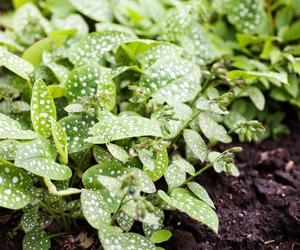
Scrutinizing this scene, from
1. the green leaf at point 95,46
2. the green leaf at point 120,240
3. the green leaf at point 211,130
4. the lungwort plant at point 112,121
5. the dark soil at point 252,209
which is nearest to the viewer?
the green leaf at point 120,240

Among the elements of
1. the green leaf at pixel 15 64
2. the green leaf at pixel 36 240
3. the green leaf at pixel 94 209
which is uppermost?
the green leaf at pixel 15 64

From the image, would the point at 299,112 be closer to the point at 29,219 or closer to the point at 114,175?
the point at 114,175

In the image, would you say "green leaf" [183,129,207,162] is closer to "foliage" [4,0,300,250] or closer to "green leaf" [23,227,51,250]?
"foliage" [4,0,300,250]

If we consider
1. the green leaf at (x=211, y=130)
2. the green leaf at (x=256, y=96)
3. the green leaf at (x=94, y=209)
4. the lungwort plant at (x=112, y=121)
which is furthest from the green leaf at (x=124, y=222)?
the green leaf at (x=256, y=96)

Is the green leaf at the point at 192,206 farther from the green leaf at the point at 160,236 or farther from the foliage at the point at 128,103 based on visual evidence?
the green leaf at the point at 160,236

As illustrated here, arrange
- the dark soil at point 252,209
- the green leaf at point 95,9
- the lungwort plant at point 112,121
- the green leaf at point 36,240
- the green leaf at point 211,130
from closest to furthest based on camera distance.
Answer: the lungwort plant at point 112,121
the green leaf at point 36,240
the dark soil at point 252,209
the green leaf at point 211,130
the green leaf at point 95,9

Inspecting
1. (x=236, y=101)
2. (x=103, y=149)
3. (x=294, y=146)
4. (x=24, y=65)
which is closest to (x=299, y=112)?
(x=294, y=146)

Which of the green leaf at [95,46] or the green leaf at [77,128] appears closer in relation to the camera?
the green leaf at [77,128]

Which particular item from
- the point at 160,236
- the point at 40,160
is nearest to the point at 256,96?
the point at 160,236

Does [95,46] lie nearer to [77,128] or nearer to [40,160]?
[77,128]
